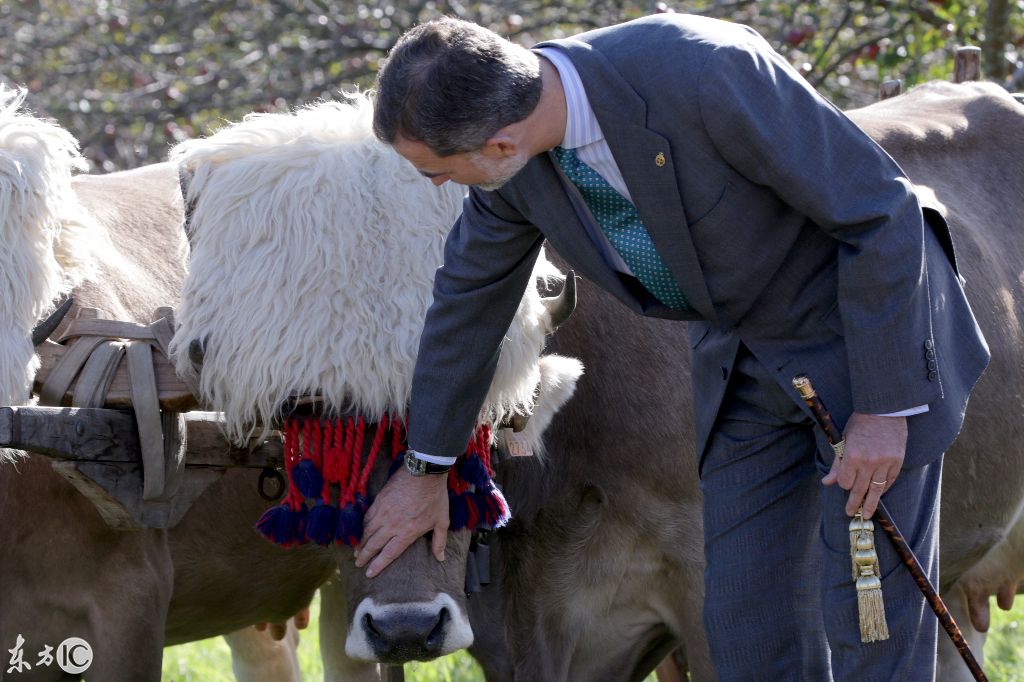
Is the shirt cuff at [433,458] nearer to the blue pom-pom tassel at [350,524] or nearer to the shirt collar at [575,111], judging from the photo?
the blue pom-pom tassel at [350,524]

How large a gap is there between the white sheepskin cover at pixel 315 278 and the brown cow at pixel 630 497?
17.4 inches

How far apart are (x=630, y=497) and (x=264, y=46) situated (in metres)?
5.31

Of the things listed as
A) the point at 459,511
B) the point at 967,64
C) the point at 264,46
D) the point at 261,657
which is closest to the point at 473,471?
the point at 459,511

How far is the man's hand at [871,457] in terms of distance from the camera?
8.57 ft

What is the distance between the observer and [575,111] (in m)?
2.65

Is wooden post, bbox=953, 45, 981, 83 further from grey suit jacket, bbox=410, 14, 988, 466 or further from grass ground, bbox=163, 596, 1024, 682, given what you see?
grey suit jacket, bbox=410, 14, 988, 466

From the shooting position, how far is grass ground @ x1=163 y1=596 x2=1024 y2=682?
5.46 metres

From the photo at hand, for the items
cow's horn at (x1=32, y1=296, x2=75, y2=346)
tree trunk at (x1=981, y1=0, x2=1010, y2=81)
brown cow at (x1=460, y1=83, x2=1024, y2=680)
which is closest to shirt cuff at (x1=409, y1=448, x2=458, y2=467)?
brown cow at (x1=460, y1=83, x2=1024, y2=680)

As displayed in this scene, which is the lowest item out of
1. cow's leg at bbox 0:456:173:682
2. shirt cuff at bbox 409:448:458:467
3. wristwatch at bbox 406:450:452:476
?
cow's leg at bbox 0:456:173:682

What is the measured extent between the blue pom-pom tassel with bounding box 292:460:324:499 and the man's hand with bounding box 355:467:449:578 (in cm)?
13

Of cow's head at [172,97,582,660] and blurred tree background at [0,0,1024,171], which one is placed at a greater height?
cow's head at [172,97,582,660]

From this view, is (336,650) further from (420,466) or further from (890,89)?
(890,89)

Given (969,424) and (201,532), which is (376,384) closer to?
(201,532)

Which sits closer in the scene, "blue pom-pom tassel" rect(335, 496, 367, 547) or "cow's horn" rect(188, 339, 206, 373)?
"blue pom-pom tassel" rect(335, 496, 367, 547)
